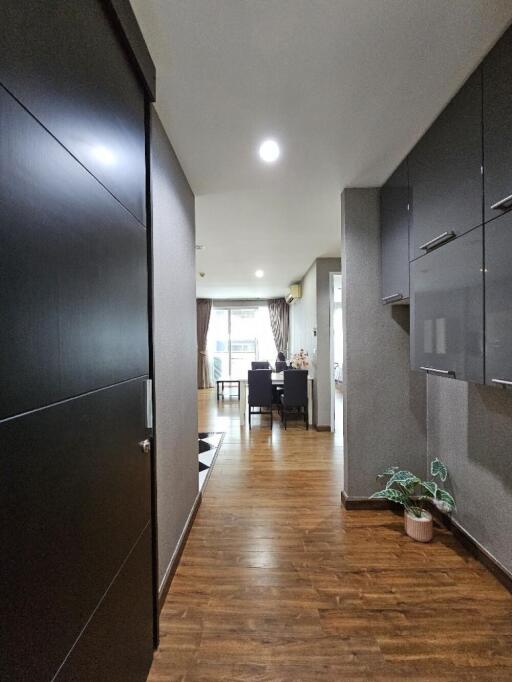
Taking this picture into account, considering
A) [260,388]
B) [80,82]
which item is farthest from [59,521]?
[260,388]

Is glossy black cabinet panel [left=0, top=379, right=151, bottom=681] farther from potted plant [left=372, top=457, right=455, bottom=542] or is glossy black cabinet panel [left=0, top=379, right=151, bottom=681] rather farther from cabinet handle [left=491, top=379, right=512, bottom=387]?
potted plant [left=372, top=457, right=455, bottom=542]

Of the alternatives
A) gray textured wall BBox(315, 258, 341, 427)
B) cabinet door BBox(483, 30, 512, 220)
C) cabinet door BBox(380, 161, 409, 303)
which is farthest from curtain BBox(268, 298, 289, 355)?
cabinet door BBox(483, 30, 512, 220)

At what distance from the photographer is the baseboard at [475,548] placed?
1.63 meters

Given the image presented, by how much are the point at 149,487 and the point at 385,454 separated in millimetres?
1858

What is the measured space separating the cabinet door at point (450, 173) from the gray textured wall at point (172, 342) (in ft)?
4.73

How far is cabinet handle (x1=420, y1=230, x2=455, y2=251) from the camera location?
1.49m

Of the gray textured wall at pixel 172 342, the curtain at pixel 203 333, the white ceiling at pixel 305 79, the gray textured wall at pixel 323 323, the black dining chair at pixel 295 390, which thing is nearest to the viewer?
the white ceiling at pixel 305 79

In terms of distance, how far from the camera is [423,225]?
1756 millimetres

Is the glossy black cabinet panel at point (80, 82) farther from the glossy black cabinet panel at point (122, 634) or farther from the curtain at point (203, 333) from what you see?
the curtain at point (203, 333)

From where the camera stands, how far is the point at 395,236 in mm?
2109

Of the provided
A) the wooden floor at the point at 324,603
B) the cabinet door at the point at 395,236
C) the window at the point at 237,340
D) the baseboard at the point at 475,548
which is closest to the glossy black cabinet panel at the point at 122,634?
the wooden floor at the point at 324,603

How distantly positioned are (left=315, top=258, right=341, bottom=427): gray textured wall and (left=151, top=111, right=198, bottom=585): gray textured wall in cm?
257

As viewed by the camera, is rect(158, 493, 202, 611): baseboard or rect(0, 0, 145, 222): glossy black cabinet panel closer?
rect(0, 0, 145, 222): glossy black cabinet panel

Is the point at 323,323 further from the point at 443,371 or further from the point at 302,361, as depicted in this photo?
the point at 443,371
